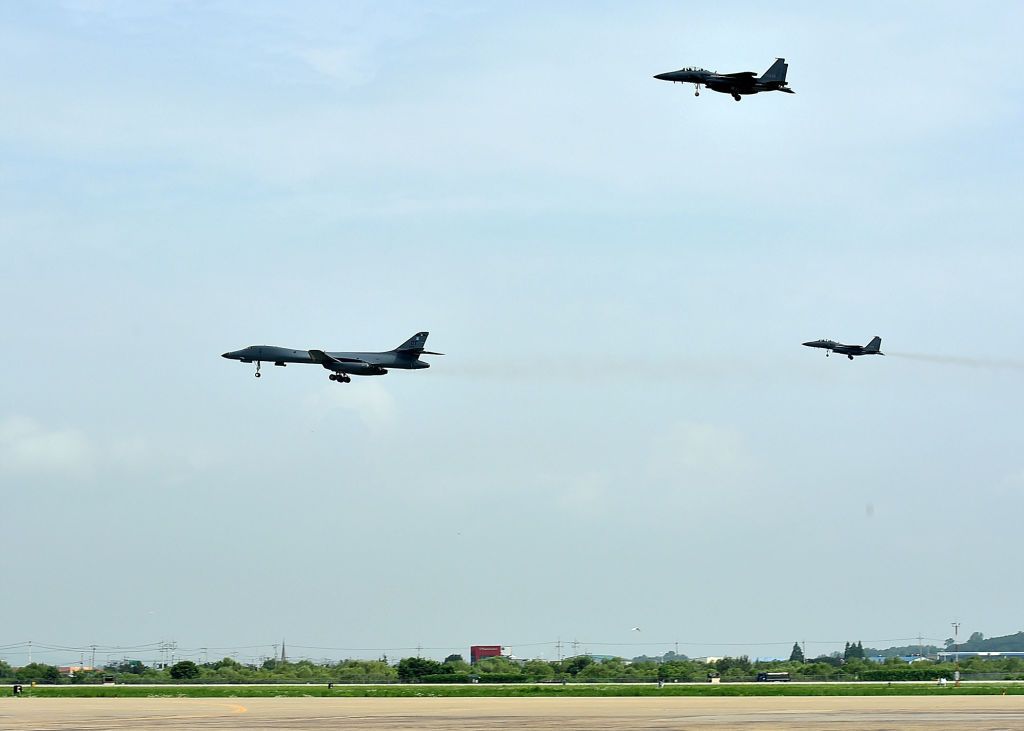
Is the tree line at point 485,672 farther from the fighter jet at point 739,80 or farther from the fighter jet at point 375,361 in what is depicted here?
the fighter jet at point 739,80

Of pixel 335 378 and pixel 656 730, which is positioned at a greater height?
pixel 335 378

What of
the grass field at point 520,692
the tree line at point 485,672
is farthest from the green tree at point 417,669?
the grass field at point 520,692

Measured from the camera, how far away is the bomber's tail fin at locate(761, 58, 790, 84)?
8994 centimetres

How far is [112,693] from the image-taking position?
4294 inches

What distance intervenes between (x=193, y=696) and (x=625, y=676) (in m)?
62.4

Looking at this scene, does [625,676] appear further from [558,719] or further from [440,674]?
[558,719]

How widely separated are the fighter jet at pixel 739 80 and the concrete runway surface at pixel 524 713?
4284 centimetres

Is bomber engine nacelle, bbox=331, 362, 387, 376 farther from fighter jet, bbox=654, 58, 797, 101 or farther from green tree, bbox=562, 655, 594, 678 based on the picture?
green tree, bbox=562, 655, 594, 678

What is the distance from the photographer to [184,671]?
508 feet

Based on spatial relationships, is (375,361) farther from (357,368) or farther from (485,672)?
(485,672)

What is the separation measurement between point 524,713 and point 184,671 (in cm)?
9481

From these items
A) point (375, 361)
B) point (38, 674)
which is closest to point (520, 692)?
point (375, 361)

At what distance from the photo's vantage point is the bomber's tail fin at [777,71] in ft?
295

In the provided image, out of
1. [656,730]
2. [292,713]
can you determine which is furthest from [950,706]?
[292,713]
